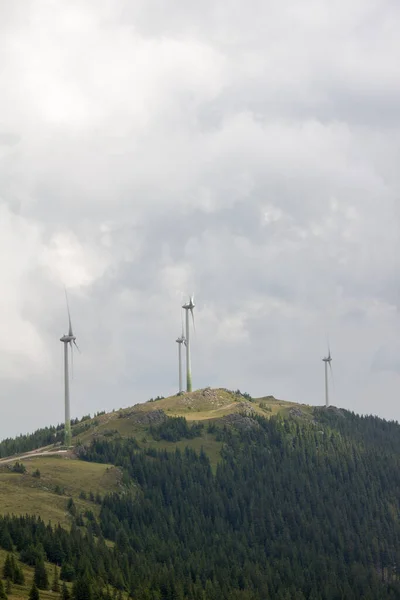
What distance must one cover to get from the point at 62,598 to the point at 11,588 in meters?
10.3

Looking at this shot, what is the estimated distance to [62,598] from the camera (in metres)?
197

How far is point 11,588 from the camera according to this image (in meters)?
196
